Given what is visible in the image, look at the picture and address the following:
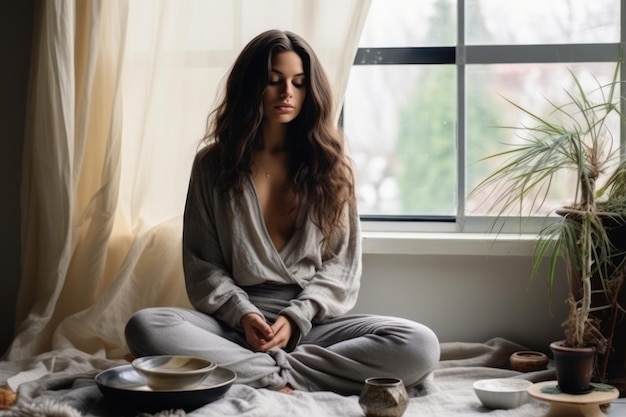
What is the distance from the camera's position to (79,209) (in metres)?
3.27

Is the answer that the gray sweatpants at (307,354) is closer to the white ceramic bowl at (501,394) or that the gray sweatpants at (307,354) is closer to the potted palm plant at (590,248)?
the white ceramic bowl at (501,394)

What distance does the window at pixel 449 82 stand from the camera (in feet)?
10.7

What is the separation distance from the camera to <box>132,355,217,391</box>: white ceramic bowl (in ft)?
7.43

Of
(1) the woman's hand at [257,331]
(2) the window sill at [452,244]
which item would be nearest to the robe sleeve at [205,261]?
(1) the woman's hand at [257,331]

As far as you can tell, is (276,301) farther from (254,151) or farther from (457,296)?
(457,296)

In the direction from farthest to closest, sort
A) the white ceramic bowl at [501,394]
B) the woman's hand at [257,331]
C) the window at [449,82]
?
the window at [449,82] < the woman's hand at [257,331] < the white ceramic bowl at [501,394]

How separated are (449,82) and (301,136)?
2.32 feet

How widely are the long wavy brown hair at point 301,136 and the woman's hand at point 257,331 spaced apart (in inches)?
14.5

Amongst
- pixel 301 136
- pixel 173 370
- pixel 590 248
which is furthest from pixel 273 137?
pixel 590 248

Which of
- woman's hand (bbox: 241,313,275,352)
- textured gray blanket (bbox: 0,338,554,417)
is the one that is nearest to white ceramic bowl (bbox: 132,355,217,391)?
textured gray blanket (bbox: 0,338,554,417)

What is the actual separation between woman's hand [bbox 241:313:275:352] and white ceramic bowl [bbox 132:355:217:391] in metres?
0.24

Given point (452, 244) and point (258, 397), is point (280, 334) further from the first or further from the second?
point (452, 244)

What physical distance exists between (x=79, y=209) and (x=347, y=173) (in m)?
0.98

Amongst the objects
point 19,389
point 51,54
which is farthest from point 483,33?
point 19,389
